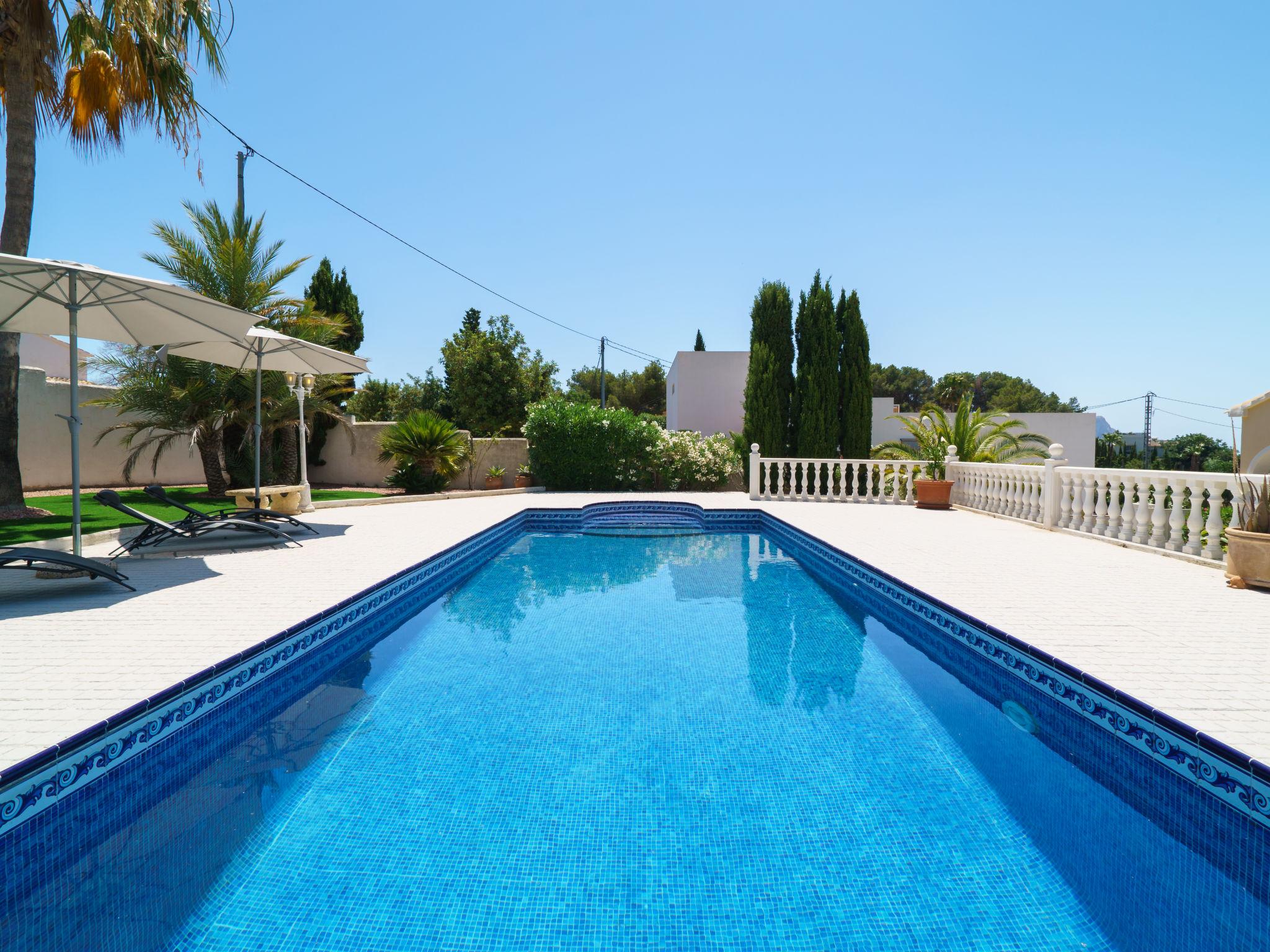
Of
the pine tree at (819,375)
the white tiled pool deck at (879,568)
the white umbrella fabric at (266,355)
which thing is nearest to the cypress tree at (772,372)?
the pine tree at (819,375)

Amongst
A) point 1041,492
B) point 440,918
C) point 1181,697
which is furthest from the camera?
point 1041,492

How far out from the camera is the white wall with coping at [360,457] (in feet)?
52.5

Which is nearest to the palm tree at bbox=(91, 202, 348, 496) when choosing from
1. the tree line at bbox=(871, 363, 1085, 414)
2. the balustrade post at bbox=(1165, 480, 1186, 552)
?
the balustrade post at bbox=(1165, 480, 1186, 552)

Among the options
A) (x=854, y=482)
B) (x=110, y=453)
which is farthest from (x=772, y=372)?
(x=110, y=453)

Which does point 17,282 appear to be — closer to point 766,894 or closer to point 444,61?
point 766,894

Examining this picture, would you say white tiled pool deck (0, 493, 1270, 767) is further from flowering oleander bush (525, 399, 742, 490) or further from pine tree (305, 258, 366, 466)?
pine tree (305, 258, 366, 466)

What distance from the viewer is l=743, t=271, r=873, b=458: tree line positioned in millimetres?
14289

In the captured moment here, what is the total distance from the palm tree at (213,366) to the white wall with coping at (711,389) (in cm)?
1112

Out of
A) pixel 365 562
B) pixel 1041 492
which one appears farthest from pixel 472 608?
pixel 1041 492

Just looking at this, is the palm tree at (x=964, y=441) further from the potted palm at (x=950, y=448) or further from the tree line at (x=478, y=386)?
the tree line at (x=478, y=386)

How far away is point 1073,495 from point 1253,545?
11.0ft

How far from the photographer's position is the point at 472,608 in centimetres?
580

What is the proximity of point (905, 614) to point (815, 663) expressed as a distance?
4.28 feet

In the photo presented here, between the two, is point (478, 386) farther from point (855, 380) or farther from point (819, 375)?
point (855, 380)
